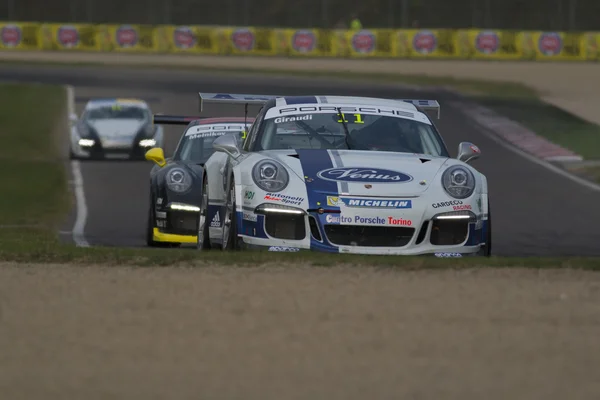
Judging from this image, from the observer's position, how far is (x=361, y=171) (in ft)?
31.6

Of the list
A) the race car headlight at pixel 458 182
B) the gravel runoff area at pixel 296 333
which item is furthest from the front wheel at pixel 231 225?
the race car headlight at pixel 458 182

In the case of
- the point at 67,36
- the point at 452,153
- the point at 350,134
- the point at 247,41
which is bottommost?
the point at 452,153

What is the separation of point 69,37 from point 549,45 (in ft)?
63.9

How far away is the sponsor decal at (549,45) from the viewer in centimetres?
5297

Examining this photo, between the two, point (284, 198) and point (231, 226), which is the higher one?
point (284, 198)

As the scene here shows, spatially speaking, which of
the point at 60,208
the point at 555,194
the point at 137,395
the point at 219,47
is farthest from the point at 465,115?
the point at 137,395

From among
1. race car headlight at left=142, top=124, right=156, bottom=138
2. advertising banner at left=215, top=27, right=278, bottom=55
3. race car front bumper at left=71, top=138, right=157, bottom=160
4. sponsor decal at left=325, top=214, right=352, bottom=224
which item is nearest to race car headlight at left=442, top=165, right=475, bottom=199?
sponsor decal at left=325, top=214, right=352, bottom=224

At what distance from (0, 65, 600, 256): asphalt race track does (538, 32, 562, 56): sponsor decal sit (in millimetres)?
13721

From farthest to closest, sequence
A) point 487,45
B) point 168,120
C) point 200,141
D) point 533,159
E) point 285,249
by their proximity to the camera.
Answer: point 487,45, point 533,159, point 168,120, point 200,141, point 285,249

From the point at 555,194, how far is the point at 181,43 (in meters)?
38.1

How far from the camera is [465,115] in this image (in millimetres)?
33844

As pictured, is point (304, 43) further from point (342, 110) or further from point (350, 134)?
point (350, 134)

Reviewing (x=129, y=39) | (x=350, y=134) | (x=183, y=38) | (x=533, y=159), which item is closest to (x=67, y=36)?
(x=129, y=39)

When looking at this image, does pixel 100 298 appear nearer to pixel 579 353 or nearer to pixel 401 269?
pixel 401 269
